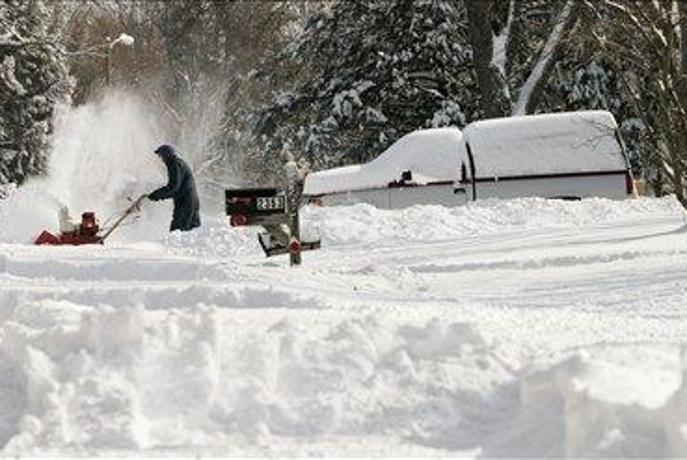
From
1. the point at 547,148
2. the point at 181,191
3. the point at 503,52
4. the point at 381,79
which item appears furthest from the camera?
the point at 381,79

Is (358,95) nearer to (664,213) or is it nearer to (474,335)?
(664,213)

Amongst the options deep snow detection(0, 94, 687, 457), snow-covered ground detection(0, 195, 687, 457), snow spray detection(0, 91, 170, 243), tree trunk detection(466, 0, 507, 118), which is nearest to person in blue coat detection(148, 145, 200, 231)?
deep snow detection(0, 94, 687, 457)

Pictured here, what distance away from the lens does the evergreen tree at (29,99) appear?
36406mm

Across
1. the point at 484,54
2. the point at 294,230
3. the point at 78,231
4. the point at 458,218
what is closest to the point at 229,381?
the point at 294,230

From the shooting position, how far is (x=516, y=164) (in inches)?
692

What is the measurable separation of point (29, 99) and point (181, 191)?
2356 centimetres

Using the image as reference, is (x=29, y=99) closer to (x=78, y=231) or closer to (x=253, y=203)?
(x=78, y=231)

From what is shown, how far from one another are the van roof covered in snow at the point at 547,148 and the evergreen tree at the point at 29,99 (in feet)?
67.9

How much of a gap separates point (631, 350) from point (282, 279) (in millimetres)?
3806

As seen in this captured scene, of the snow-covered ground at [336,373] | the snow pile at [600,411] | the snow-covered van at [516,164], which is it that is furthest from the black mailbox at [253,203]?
the snow-covered van at [516,164]

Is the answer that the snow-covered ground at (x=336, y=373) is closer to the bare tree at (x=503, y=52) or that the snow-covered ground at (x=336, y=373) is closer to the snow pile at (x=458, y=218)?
the snow pile at (x=458, y=218)

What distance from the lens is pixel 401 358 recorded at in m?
5.77

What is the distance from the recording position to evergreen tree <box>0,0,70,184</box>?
119 ft

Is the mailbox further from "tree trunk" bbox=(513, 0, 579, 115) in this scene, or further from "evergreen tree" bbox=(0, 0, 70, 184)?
"evergreen tree" bbox=(0, 0, 70, 184)
